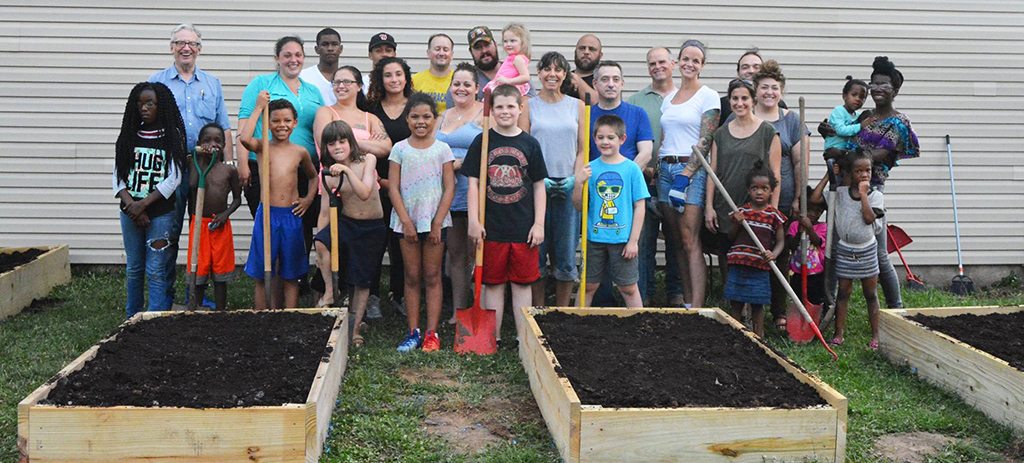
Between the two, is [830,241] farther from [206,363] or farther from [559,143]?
[206,363]

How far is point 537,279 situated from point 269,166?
6.24 ft

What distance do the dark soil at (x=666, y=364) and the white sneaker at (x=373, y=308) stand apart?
158 centimetres

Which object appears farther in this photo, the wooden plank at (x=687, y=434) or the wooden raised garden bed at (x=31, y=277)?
the wooden raised garden bed at (x=31, y=277)

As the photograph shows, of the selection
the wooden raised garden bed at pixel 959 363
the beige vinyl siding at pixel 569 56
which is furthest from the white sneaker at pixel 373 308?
the wooden raised garden bed at pixel 959 363

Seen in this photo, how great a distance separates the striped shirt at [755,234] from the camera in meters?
6.43

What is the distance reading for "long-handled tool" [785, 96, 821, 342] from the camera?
6.55 metres

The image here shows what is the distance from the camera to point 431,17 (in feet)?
28.0

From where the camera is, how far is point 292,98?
679cm

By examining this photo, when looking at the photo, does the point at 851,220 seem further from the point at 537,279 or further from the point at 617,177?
the point at 537,279

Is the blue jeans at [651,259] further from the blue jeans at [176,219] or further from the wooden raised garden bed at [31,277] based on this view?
the wooden raised garden bed at [31,277]

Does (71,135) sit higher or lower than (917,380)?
higher

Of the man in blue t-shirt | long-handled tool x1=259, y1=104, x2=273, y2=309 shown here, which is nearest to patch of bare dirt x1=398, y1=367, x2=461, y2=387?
long-handled tool x1=259, y1=104, x2=273, y2=309

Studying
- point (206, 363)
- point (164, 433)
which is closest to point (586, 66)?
point (206, 363)

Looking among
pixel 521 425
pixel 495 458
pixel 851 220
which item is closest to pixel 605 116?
pixel 851 220
